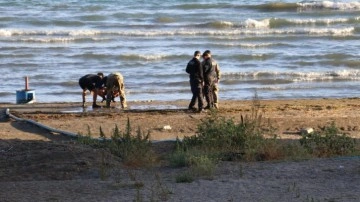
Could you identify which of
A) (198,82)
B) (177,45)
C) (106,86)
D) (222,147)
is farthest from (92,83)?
(177,45)

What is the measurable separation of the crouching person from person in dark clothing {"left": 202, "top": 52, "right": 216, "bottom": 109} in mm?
2095

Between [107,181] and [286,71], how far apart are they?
20155 mm

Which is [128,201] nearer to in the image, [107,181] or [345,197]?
[107,181]

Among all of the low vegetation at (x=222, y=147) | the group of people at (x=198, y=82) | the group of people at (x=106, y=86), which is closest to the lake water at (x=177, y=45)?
the group of people at (x=106, y=86)

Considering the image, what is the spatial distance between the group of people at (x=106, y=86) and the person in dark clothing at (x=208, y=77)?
212cm

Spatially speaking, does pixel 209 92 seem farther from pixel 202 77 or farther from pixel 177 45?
pixel 177 45

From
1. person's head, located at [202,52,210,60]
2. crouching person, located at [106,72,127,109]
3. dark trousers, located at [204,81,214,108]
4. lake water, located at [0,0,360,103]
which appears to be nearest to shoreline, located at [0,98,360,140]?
crouching person, located at [106,72,127,109]

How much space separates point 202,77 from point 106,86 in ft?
8.55

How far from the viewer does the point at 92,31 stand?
42281 mm

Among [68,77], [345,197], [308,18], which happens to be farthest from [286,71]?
[345,197]

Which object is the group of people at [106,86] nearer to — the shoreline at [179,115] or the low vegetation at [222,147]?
the shoreline at [179,115]

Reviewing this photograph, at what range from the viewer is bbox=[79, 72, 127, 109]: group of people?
76.3 ft

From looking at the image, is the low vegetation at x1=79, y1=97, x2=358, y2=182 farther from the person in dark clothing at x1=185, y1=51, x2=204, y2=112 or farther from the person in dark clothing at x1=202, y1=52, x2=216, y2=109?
the person in dark clothing at x1=202, y1=52, x2=216, y2=109

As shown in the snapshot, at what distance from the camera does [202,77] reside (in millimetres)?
22406
